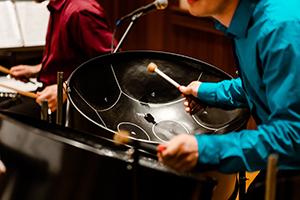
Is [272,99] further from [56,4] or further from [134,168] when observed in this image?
[56,4]

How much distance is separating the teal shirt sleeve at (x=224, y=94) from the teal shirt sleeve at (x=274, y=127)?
398mm

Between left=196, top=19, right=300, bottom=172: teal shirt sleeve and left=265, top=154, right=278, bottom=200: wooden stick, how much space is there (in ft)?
0.20

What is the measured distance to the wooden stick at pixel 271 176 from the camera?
1.01 meters

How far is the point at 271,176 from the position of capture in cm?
102

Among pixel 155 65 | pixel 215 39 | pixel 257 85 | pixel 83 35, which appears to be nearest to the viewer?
pixel 257 85

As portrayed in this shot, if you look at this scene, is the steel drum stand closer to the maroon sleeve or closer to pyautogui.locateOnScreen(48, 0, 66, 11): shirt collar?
the maroon sleeve

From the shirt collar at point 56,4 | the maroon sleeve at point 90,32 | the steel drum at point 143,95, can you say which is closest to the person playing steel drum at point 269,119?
the steel drum at point 143,95

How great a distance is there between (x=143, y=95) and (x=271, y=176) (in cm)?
87

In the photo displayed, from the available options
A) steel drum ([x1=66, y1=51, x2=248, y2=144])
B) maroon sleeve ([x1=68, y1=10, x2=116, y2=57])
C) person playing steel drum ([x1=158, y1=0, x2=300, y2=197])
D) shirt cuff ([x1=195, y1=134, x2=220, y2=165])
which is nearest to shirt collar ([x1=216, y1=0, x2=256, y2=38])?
person playing steel drum ([x1=158, y1=0, x2=300, y2=197])

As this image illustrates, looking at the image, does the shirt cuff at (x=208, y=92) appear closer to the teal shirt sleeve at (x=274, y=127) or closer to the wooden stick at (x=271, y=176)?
the teal shirt sleeve at (x=274, y=127)

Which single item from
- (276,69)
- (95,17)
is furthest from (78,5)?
(276,69)

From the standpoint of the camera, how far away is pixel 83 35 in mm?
2115

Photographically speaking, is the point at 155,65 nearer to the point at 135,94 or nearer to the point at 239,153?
the point at 135,94

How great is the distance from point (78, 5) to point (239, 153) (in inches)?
49.0
